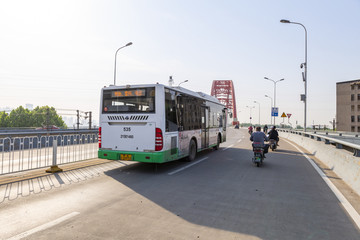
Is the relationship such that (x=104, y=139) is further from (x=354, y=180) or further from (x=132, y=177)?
(x=354, y=180)

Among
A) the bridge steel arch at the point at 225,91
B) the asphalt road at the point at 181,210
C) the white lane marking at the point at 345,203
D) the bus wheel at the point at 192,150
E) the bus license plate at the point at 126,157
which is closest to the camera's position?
the asphalt road at the point at 181,210

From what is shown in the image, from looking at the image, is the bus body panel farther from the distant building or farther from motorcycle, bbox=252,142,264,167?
the distant building

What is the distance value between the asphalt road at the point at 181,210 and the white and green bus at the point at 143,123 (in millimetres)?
985

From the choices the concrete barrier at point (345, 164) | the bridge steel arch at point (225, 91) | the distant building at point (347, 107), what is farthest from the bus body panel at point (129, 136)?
the bridge steel arch at point (225, 91)

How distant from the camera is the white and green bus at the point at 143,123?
26.7 feet

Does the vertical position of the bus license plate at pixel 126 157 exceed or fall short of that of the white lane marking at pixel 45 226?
it exceeds it

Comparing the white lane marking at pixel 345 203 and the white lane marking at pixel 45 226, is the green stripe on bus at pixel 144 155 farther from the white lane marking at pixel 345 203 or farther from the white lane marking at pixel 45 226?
the white lane marking at pixel 345 203

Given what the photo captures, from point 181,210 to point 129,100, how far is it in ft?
15.6

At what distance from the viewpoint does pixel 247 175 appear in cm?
809

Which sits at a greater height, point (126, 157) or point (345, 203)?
point (126, 157)

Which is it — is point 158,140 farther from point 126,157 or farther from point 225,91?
point 225,91

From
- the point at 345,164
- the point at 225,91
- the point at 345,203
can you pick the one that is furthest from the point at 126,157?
the point at 225,91

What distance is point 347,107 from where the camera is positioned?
3164 inches

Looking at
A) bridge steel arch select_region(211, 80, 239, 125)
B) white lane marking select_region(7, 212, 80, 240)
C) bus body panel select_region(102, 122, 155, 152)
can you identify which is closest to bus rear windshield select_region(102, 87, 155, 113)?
bus body panel select_region(102, 122, 155, 152)
